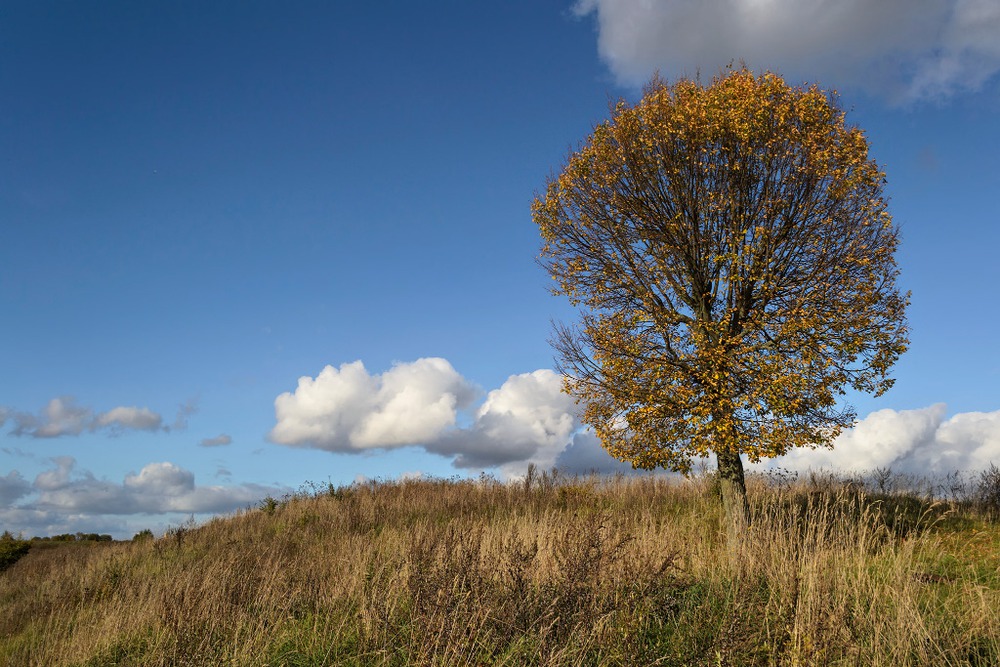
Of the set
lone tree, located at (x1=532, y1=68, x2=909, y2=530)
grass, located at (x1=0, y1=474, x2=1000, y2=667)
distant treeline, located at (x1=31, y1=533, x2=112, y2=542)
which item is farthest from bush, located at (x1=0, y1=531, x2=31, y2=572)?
lone tree, located at (x1=532, y1=68, x2=909, y2=530)

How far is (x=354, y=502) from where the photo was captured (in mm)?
20266

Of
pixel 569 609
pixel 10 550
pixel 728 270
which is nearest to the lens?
pixel 569 609

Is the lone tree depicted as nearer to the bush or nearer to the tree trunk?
the tree trunk

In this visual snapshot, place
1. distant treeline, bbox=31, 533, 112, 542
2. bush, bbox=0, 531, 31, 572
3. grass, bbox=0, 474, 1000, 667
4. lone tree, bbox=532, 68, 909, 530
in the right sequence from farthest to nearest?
distant treeline, bbox=31, 533, 112, 542
bush, bbox=0, 531, 31, 572
lone tree, bbox=532, 68, 909, 530
grass, bbox=0, 474, 1000, 667

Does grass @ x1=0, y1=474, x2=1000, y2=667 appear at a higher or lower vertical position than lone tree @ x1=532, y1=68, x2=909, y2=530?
lower

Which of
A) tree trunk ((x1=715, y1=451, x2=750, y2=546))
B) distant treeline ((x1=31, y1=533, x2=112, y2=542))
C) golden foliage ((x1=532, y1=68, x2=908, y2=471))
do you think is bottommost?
distant treeline ((x1=31, y1=533, x2=112, y2=542))

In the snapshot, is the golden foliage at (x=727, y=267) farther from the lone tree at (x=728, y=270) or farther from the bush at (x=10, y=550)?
the bush at (x=10, y=550)

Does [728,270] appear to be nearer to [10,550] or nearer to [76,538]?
[10,550]

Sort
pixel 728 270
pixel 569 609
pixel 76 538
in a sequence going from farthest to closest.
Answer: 1. pixel 76 538
2. pixel 728 270
3. pixel 569 609

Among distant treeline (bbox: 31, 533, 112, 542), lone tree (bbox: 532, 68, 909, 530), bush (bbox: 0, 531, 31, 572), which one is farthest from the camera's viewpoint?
distant treeline (bbox: 31, 533, 112, 542)

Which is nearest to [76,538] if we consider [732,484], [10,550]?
[10,550]

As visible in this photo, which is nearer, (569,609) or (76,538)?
(569,609)

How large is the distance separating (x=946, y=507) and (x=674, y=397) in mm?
11308

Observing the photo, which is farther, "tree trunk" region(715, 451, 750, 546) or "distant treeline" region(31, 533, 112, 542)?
"distant treeline" region(31, 533, 112, 542)
